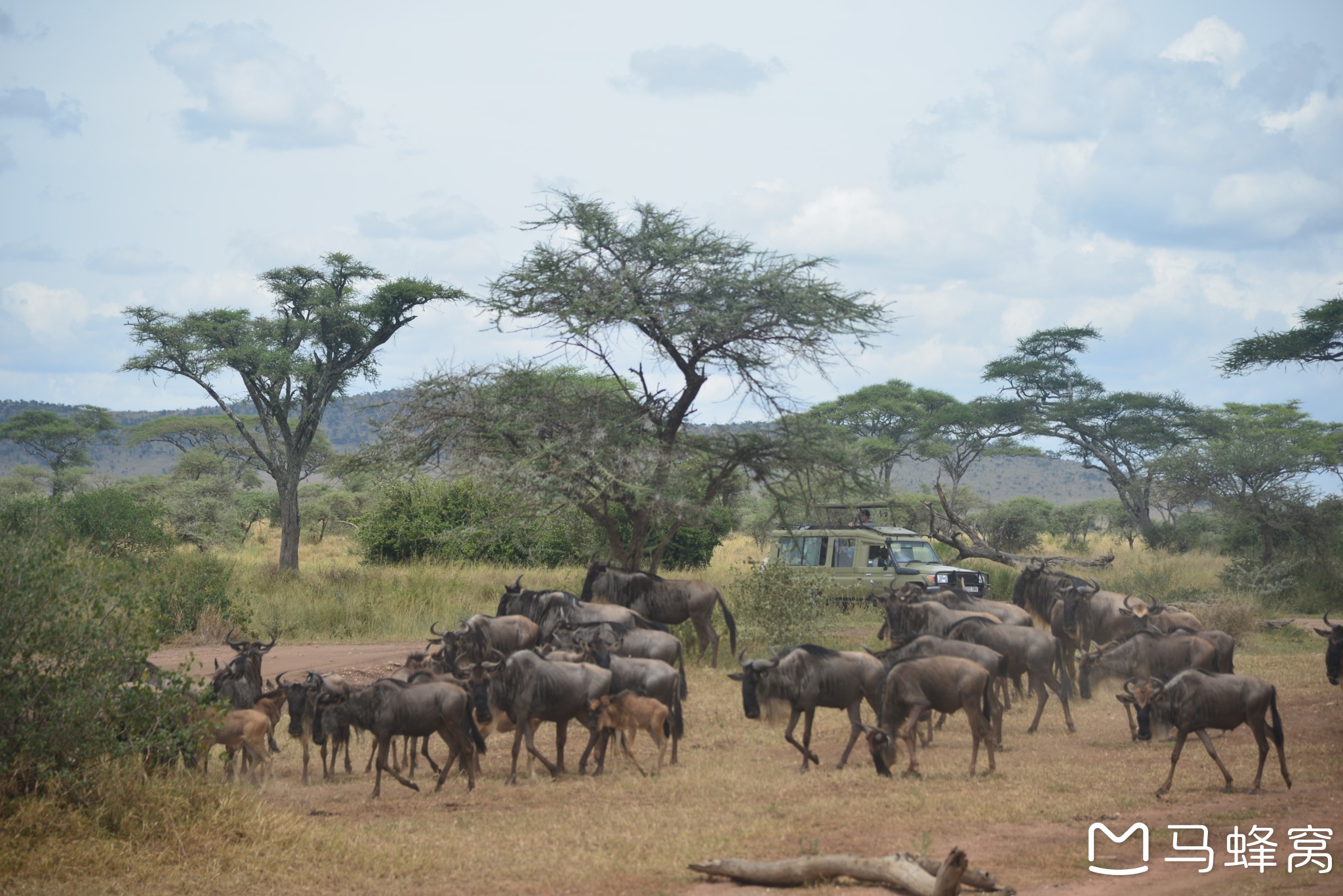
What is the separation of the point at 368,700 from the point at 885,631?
7.76 m

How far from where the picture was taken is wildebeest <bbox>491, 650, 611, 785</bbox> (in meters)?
9.76

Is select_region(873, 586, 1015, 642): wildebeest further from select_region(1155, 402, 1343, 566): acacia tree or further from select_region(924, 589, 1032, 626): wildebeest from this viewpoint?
select_region(1155, 402, 1343, 566): acacia tree

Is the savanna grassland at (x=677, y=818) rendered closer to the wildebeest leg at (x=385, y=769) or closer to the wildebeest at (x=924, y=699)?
the wildebeest leg at (x=385, y=769)

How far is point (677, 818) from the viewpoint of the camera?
8.34 m

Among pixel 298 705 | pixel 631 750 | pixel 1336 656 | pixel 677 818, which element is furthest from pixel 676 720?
pixel 1336 656

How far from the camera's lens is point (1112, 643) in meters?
11.9

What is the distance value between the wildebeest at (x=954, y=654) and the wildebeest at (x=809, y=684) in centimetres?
30

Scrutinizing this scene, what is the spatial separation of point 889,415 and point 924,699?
33217mm

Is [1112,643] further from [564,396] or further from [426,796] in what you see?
[564,396]

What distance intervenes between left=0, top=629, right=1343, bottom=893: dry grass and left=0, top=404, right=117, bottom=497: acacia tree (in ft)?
154

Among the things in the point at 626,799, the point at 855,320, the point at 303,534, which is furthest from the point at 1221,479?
the point at 303,534

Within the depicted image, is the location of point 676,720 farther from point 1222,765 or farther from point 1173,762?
point 1222,765

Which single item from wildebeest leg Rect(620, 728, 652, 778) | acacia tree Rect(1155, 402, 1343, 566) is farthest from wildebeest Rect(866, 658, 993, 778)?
acacia tree Rect(1155, 402, 1343, 566)

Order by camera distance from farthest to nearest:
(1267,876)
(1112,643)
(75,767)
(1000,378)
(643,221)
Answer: (1000,378) < (643,221) < (1112,643) < (75,767) < (1267,876)
